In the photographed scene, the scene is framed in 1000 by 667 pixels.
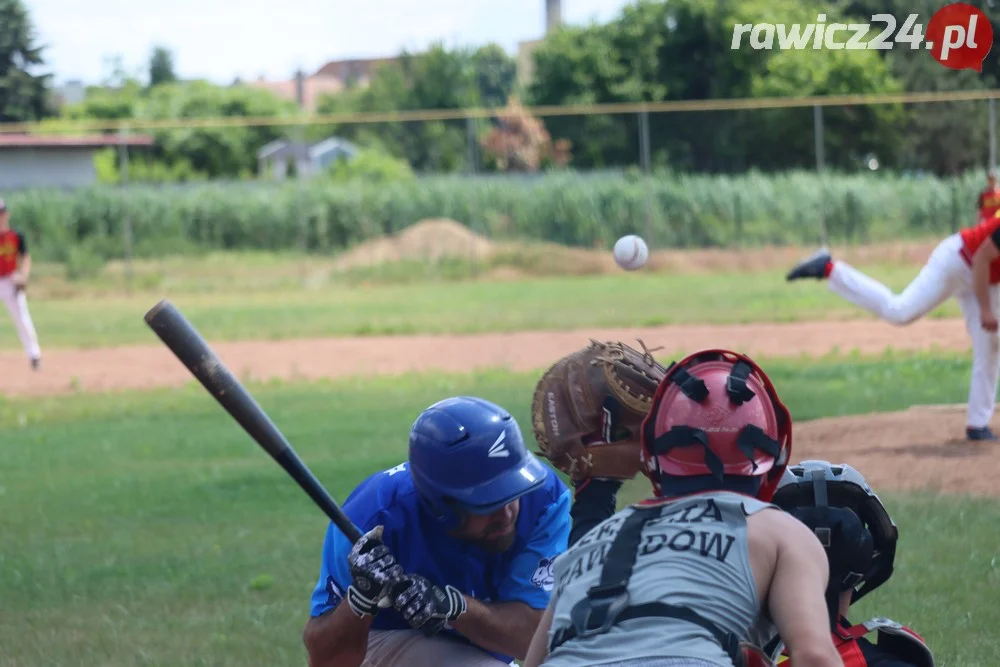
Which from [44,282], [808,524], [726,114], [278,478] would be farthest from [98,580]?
[726,114]

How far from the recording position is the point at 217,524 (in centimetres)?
822

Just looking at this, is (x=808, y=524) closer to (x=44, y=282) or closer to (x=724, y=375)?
(x=724, y=375)

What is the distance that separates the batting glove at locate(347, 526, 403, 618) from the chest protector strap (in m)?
0.66

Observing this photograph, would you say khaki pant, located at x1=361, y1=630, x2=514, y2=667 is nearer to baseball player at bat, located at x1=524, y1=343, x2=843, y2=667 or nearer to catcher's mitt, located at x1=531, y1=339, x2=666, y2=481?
catcher's mitt, located at x1=531, y1=339, x2=666, y2=481

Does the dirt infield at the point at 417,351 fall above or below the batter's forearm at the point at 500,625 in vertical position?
below

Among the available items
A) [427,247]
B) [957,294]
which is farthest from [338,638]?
[427,247]

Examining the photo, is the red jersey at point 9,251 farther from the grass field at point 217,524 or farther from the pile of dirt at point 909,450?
the pile of dirt at point 909,450

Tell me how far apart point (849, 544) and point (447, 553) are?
3.92ft

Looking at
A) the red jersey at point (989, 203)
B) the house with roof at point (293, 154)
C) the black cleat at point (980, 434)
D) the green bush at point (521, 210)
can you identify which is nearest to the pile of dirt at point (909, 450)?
the black cleat at point (980, 434)

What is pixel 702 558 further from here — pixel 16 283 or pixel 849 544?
pixel 16 283

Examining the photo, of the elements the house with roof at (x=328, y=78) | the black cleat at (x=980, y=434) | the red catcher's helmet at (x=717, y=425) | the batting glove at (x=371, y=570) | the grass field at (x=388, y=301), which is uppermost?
the house with roof at (x=328, y=78)

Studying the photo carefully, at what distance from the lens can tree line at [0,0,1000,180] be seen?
3572cm

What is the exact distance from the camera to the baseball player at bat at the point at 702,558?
246 centimetres

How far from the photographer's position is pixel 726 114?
128 feet
